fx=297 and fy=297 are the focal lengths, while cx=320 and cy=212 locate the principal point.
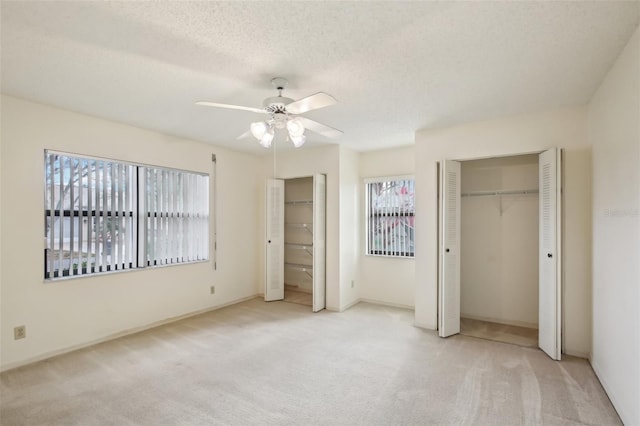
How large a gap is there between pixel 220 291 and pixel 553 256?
4414mm

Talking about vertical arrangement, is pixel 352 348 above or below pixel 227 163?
below

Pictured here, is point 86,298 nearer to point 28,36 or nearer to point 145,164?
point 145,164

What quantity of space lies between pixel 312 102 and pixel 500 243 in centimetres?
330

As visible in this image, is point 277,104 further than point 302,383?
No

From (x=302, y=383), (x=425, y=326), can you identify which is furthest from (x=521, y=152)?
(x=302, y=383)

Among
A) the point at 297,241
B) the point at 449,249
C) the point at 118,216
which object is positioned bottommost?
the point at 297,241

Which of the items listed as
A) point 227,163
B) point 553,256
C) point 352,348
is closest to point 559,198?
point 553,256

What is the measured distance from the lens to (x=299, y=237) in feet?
18.9

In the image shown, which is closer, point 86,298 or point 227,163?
point 86,298

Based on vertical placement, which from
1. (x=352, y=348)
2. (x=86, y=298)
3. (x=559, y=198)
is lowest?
(x=352, y=348)

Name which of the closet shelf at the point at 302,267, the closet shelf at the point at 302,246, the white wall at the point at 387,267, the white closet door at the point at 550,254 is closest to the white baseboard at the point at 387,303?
the white wall at the point at 387,267

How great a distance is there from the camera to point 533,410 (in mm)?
2170

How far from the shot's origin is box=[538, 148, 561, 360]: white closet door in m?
2.94

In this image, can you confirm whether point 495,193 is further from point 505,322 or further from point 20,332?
point 20,332
